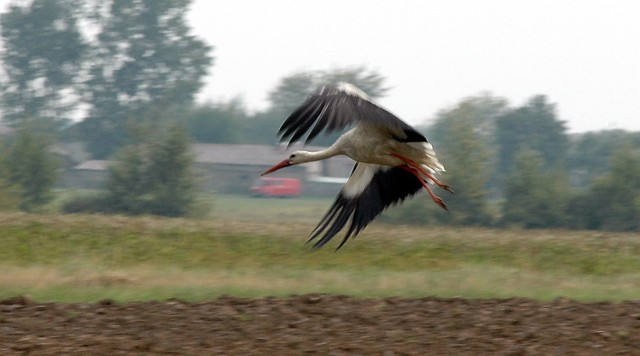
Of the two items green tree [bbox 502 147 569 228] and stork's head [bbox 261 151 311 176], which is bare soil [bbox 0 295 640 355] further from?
green tree [bbox 502 147 569 228]

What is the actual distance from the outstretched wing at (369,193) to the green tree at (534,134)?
57.1 meters

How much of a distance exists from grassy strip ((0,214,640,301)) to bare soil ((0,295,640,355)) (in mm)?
1294

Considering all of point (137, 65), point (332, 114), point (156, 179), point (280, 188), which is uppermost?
point (137, 65)

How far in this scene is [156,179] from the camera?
45.0 m

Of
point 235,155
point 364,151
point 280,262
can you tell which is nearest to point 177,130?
point 235,155

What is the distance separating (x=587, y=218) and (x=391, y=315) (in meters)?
30.0

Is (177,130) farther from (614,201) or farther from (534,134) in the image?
(534,134)

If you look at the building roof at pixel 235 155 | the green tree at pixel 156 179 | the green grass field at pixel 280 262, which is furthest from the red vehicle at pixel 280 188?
the green grass field at pixel 280 262

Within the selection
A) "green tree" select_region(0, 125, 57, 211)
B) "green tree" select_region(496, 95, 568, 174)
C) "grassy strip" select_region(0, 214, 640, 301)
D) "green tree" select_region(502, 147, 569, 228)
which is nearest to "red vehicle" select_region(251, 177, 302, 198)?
"green tree" select_region(0, 125, 57, 211)

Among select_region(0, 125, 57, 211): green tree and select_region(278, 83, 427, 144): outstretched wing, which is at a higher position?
select_region(0, 125, 57, 211): green tree

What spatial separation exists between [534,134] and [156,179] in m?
34.2

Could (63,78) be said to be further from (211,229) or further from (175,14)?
(211,229)

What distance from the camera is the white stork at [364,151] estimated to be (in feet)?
28.3

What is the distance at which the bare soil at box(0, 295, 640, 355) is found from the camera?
922 centimetres
